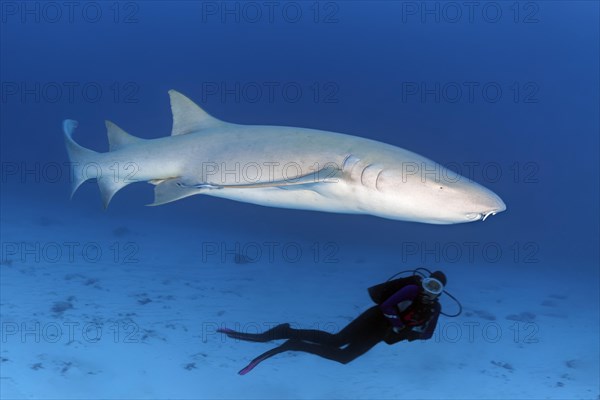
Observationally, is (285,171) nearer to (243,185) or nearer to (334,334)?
(243,185)

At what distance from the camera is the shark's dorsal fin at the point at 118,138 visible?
19.2 feet

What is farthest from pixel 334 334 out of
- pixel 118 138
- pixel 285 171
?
pixel 118 138

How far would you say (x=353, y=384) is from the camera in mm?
7117

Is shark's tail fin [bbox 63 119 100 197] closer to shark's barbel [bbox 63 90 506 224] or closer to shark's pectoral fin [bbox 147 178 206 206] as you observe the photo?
shark's barbel [bbox 63 90 506 224]

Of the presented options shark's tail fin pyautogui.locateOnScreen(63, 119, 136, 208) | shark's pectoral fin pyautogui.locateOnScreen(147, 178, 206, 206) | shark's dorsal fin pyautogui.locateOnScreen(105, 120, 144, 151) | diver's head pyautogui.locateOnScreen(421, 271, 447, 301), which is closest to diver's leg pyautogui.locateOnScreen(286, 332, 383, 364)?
diver's head pyautogui.locateOnScreen(421, 271, 447, 301)

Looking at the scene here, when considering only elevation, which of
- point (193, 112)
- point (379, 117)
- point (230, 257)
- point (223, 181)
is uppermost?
point (379, 117)

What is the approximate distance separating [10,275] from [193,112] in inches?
281

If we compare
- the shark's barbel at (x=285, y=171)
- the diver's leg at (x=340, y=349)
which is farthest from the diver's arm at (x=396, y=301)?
the shark's barbel at (x=285, y=171)

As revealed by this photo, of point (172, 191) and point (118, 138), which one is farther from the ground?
point (118, 138)

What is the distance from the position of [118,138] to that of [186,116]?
1026 mm

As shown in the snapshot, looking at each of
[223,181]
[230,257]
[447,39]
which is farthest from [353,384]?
[447,39]

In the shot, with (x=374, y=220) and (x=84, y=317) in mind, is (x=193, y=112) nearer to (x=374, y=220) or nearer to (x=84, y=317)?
(x=84, y=317)

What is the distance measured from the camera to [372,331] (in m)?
5.49

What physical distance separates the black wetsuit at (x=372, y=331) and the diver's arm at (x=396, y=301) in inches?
0.4
